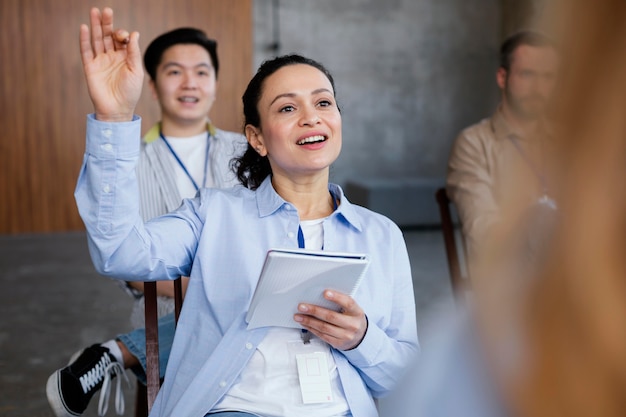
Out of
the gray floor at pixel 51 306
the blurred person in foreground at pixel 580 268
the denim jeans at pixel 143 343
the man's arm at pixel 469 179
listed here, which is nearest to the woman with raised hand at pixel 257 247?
the denim jeans at pixel 143 343

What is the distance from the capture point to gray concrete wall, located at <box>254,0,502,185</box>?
10227 millimetres

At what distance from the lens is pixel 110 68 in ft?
4.61

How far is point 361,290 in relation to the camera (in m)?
1.61

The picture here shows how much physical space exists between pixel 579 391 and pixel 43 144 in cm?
853

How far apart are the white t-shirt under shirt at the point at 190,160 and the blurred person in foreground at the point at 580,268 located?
86.3 inches

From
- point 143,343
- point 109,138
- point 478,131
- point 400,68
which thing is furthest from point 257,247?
point 400,68

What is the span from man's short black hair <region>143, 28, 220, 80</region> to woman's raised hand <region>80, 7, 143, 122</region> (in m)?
1.44

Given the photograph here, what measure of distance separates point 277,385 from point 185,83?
1623mm

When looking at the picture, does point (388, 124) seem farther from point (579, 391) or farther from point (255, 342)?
point (579, 391)

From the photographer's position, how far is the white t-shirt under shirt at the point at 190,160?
258cm

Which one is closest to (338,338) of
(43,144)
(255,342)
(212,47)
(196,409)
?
(255,342)

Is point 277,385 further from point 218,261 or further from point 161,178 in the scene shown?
point 161,178

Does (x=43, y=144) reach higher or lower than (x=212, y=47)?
lower

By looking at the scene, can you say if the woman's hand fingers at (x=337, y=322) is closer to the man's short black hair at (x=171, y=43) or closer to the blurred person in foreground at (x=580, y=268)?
the blurred person in foreground at (x=580, y=268)
